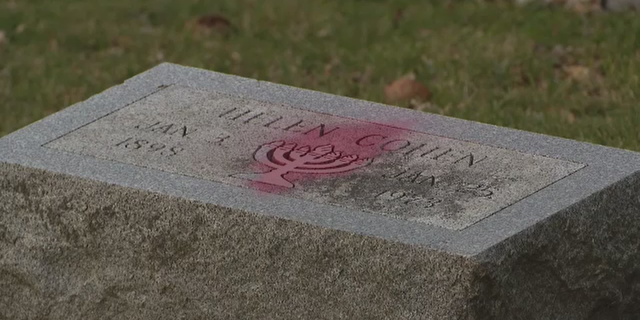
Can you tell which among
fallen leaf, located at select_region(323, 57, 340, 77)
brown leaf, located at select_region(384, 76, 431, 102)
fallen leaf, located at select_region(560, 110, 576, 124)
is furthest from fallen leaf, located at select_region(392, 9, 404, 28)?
fallen leaf, located at select_region(560, 110, 576, 124)

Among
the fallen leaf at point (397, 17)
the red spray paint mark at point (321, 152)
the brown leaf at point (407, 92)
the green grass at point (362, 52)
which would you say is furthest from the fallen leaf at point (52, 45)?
the red spray paint mark at point (321, 152)

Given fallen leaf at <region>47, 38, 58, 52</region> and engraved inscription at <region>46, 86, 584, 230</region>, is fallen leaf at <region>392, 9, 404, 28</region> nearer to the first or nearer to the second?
fallen leaf at <region>47, 38, 58, 52</region>

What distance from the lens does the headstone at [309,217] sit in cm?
374

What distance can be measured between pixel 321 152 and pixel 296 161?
0.09 m

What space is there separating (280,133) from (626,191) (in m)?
Result: 1.01

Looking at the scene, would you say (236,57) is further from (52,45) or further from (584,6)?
(584,6)

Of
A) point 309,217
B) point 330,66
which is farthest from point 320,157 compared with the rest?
point 330,66

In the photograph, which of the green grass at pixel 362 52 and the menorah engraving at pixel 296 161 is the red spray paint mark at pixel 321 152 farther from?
the green grass at pixel 362 52

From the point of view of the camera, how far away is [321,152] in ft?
14.1

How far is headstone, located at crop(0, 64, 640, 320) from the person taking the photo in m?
3.74

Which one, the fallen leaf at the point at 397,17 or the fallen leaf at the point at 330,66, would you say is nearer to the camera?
the fallen leaf at the point at 330,66

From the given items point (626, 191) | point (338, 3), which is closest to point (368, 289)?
point (626, 191)

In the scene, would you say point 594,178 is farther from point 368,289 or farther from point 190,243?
point 190,243

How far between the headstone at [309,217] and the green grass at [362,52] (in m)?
1.39
